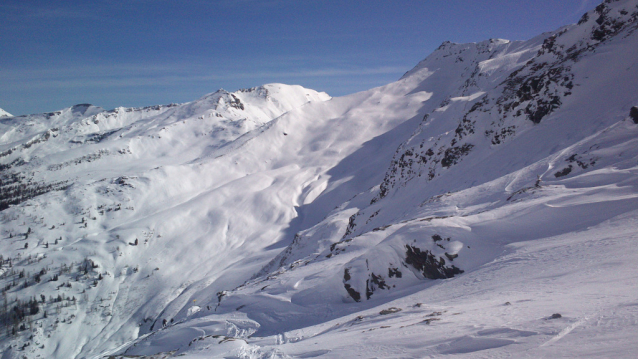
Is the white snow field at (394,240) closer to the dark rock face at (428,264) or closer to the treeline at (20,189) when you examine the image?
the dark rock face at (428,264)

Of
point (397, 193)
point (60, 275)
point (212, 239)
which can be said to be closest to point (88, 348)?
point (60, 275)

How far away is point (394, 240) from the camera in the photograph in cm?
1622

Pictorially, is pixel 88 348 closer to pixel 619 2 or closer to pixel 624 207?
pixel 624 207

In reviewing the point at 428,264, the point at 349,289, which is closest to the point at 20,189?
the point at 349,289

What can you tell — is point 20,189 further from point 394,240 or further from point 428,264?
point 428,264

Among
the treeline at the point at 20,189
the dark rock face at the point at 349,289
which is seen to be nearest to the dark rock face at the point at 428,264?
the dark rock face at the point at 349,289

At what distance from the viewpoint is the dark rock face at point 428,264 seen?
13898mm

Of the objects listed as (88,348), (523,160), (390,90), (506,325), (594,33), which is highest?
(390,90)

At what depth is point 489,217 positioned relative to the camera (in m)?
15.4

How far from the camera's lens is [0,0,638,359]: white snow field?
895 cm

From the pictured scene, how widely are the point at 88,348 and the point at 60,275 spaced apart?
25324 mm

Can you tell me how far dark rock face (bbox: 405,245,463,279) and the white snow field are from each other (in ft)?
0.30

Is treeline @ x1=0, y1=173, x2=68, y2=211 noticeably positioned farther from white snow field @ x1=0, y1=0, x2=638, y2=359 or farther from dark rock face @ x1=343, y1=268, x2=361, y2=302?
dark rock face @ x1=343, y1=268, x2=361, y2=302

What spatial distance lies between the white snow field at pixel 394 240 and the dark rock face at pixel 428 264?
0.09 m
